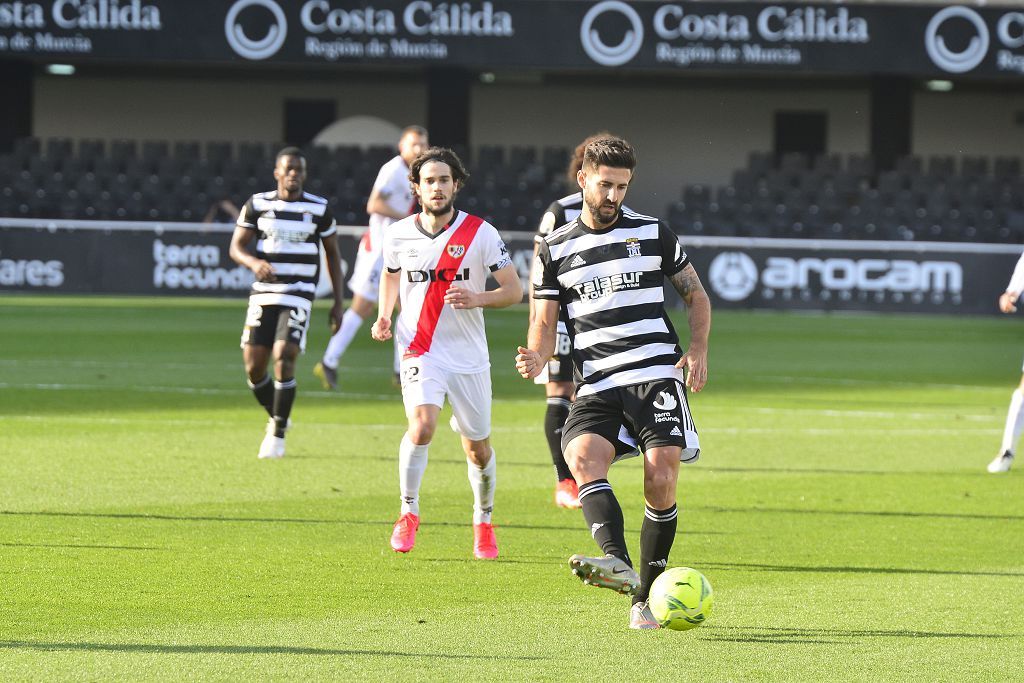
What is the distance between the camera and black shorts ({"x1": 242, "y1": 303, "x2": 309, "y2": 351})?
10.6m

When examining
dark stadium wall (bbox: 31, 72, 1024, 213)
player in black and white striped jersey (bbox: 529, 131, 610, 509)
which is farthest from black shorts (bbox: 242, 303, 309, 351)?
dark stadium wall (bbox: 31, 72, 1024, 213)

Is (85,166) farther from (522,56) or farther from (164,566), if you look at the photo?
(164,566)

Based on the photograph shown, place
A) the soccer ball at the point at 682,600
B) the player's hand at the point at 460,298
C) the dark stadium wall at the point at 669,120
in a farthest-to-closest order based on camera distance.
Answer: the dark stadium wall at the point at 669,120 < the player's hand at the point at 460,298 < the soccer ball at the point at 682,600

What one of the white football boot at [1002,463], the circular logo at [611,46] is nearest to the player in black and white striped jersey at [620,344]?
the white football boot at [1002,463]

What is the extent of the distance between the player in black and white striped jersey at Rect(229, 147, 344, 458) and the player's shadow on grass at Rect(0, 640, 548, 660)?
5006 mm

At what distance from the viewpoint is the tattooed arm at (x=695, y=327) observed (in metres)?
6.24

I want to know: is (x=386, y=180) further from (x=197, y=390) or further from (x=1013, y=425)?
(x=1013, y=425)

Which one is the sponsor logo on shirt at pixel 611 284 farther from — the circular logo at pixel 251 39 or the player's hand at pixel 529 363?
the circular logo at pixel 251 39

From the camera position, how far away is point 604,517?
20.1ft

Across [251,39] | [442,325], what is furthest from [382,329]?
[251,39]

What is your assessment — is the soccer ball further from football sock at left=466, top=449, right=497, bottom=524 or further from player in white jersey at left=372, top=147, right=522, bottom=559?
football sock at left=466, top=449, right=497, bottom=524

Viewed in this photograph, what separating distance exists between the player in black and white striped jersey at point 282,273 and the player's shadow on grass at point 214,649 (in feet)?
16.4

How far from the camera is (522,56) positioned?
31.0 m

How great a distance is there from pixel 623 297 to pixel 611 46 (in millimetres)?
25190
